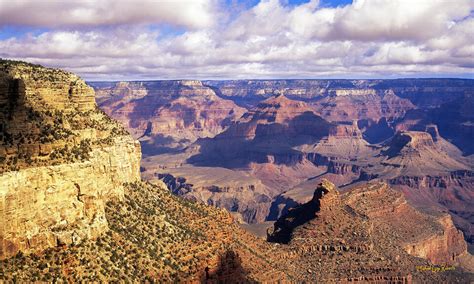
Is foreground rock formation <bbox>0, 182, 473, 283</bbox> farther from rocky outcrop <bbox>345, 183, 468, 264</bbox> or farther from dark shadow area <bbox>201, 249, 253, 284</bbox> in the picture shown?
rocky outcrop <bbox>345, 183, 468, 264</bbox>

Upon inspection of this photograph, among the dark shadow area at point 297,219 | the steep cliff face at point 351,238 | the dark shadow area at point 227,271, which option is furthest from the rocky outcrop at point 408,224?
the dark shadow area at point 227,271

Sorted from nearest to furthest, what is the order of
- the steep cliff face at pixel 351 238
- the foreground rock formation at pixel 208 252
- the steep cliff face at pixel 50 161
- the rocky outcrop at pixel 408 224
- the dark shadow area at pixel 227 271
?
the steep cliff face at pixel 50 161, the foreground rock formation at pixel 208 252, the dark shadow area at pixel 227 271, the steep cliff face at pixel 351 238, the rocky outcrop at pixel 408 224

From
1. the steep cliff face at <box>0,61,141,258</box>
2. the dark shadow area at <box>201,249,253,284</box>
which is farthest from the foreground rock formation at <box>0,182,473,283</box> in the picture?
the steep cliff face at <box>0,61,141,258</box>

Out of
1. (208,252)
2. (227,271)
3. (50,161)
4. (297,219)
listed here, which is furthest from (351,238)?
(50,161)

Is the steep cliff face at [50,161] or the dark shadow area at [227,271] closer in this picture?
the steep cliff face at [50,161]

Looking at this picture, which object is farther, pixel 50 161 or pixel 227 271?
pixel 227 271

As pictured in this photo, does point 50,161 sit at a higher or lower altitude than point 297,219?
higher

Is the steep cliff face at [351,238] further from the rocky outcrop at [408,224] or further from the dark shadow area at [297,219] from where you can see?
the rocky outcrop at [408,224]

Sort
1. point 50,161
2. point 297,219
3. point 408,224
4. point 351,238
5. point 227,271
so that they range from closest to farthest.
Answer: point 50,161
point 227,271
point 351,238
point 297,219
point 408,224

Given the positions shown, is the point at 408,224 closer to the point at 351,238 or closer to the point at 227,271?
the point at 351,238

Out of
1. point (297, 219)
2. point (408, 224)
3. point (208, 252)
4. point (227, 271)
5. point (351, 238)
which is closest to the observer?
point (227, 271)

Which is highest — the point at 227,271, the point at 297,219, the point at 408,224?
the point at 227,271

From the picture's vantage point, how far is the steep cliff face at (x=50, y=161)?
3872cm

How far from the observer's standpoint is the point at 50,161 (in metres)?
41.6
